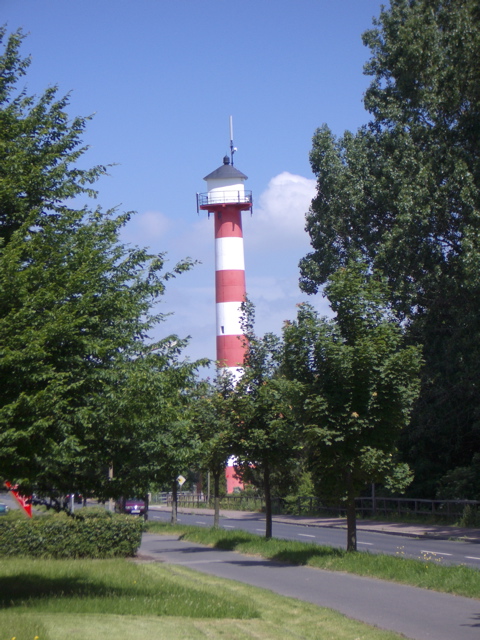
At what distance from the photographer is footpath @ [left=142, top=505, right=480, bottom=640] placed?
34.4 ft

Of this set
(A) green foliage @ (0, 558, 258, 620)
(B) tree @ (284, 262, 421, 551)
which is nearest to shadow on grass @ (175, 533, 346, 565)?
(B) tree @ (284, 262, 421, 551)

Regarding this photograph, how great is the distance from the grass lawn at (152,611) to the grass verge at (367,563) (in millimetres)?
2495

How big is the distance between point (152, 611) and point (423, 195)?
73.1 ft

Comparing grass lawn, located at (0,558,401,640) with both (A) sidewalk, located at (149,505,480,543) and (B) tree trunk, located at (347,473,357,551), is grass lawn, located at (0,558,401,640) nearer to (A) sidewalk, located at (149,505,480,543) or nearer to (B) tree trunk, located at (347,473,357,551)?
(B) tree trunk, located at (347,473,357,551)

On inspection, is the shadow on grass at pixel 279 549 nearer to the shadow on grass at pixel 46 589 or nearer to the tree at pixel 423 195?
the shadow on grass at pixel 46 589

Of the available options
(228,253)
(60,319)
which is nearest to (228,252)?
(228,253)

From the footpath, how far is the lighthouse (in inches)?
876

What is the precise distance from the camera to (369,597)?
511 inches

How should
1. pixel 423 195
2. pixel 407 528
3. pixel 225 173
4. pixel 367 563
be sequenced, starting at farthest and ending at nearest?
1. pixel 225 173
2. pixel 407 528
3. pixel 423 195
4. pixel 367 563

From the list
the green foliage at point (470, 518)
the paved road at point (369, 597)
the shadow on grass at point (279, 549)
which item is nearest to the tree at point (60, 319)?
the paved road at point (369, 597)

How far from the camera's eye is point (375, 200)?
33281 mm

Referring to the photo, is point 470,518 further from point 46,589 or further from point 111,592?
point 46,589

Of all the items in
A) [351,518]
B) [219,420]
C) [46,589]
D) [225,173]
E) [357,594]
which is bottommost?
[357,594]

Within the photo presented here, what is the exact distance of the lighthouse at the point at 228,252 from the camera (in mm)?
44906
